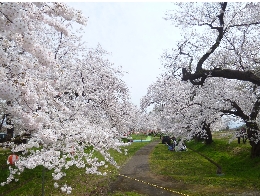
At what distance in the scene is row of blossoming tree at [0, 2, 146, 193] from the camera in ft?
14.9

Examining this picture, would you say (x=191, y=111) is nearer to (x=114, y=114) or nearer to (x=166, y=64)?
(x=166, y=64)

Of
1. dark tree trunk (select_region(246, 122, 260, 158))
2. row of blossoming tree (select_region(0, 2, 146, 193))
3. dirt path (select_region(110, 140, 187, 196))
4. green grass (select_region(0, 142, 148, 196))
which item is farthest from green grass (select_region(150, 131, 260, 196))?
row of blossoming tree (select_region(0, 2, 146, 193))

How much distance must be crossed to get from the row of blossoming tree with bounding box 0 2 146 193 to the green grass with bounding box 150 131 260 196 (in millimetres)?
4864

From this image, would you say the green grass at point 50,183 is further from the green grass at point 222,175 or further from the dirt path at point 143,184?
the green grass at point 222,175

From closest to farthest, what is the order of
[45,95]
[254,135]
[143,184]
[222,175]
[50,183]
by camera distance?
[45,95], [50,183], [143,184], [222,175], [254,135]

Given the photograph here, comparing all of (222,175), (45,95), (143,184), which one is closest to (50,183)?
(143,184)

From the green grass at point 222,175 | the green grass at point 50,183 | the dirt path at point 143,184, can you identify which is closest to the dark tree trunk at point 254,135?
the green grass at point 222,175

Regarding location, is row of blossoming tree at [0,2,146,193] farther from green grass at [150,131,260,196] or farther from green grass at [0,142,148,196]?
green grass at [150,131,260,196]

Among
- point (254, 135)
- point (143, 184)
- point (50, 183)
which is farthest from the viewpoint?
point (254, 135)

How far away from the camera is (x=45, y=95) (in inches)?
280

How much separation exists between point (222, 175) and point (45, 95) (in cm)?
1169

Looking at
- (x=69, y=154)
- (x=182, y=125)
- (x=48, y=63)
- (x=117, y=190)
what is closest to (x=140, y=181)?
(x=117, y=190)

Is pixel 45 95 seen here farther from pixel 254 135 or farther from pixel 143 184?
pixel 254 135

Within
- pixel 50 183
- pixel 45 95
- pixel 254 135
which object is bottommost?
pixel 50 183
